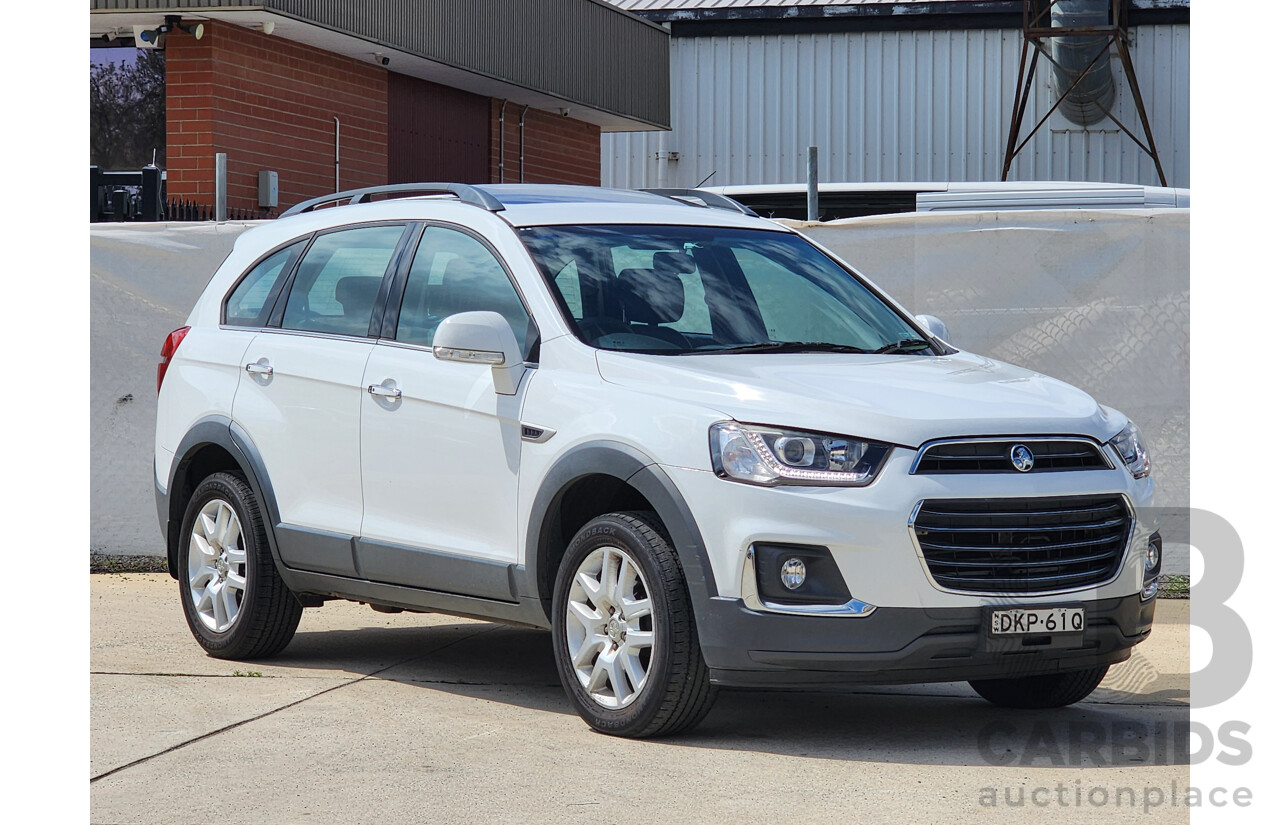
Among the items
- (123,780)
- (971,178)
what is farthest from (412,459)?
(971,178)

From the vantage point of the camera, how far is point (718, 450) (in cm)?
568

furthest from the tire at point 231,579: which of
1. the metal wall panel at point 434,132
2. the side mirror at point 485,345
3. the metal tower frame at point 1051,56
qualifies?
the metal tower frame at point 1051,56

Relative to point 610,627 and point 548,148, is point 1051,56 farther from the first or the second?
point 610,627

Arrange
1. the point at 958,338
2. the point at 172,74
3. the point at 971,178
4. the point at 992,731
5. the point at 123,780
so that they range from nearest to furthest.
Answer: the point at 123,780
the point at 992,731
the point at 958,338
the point at 172,74
the point at 971,178

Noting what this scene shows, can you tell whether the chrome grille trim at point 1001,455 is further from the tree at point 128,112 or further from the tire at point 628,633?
the tree at point 128,112

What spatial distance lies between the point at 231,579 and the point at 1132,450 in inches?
155

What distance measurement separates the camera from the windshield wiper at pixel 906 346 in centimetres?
682

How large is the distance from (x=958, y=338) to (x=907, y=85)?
2037 centimetres

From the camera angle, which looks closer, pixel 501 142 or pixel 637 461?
pixel 637 461

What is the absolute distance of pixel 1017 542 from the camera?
5.70 m

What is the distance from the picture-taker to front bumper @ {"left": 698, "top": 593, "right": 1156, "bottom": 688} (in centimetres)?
557

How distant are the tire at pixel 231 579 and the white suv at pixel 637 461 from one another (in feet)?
0.05

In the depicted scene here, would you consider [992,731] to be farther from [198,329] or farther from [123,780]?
[198,329]

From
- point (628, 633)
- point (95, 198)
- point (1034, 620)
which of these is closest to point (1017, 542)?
point (1034, 620)
